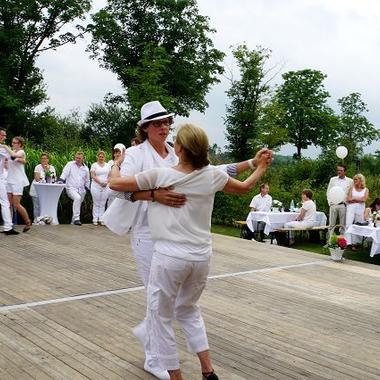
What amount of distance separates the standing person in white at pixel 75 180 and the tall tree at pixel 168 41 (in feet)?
73.7

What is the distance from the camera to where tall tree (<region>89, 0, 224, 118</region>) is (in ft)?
114

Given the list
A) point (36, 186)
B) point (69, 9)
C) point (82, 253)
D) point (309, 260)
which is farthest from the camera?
point (69, 9)

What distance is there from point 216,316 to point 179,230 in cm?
232

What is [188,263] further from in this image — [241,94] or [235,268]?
[241,94]

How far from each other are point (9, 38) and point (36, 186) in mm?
21207

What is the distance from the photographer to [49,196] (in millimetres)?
11219

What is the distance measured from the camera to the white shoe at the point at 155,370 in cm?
344

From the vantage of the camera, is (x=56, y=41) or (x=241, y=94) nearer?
(x=56, y=41)

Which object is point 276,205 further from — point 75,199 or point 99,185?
point 75,199

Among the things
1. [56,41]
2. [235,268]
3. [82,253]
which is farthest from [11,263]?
[56,41]

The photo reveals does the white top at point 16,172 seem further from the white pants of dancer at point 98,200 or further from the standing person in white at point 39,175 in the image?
the white pants of dancer at point 98,200

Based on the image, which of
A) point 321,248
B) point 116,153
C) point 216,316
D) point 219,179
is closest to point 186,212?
point 219,179

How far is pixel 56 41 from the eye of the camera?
32.4 metres

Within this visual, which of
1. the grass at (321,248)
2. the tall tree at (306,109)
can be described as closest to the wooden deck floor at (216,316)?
the grass at (321,248)
